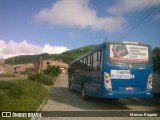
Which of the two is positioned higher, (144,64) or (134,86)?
(144,64)

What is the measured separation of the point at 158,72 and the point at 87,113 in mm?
8829

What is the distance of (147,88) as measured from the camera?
14.1 meters

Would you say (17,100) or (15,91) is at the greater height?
(15,91)

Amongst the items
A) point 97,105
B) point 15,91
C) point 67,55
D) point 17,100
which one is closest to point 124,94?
point 97,105

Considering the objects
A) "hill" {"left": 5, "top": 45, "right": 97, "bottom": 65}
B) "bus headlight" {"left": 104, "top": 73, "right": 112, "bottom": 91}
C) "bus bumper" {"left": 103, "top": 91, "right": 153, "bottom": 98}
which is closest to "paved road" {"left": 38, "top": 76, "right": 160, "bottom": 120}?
"bus bumper" {"left": 103, "top": 91, "right": 153, "bottom": 98}

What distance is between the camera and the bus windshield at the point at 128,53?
13.9 metres

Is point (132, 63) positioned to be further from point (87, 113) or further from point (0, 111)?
point (0, 111)

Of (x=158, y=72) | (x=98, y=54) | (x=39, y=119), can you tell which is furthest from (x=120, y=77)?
(x=158, y=72)

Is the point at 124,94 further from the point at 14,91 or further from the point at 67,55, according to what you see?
the point at 67,55

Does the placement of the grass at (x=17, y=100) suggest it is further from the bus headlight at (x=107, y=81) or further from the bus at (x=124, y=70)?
the bus headlight at (x=107, y=81)

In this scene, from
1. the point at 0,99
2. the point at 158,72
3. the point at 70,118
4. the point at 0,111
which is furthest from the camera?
the point at 158,72

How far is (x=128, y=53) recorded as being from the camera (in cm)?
1405

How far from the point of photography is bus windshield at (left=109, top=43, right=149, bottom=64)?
13909 mm

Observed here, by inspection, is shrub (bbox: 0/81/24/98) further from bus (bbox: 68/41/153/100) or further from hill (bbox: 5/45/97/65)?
hill (bbox: 5/45/97/65)
